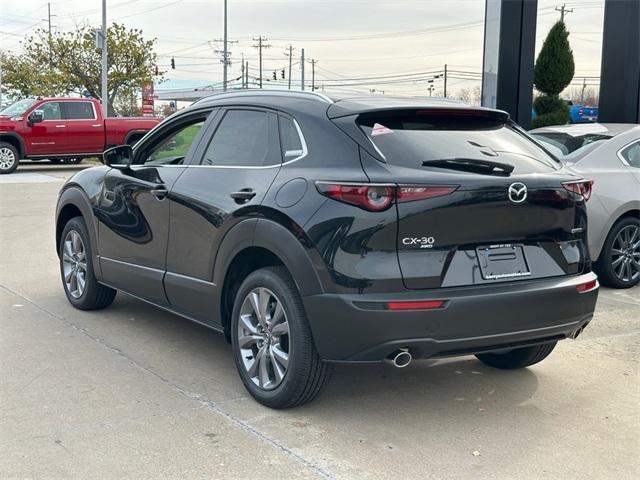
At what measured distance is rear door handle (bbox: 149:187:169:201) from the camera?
519 cm

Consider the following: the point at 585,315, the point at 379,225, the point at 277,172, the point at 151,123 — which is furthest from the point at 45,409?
the point at 151,123

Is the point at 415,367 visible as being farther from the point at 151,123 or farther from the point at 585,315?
the point at 151,123

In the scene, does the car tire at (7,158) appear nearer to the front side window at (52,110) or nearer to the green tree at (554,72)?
the front side window at (52,110)

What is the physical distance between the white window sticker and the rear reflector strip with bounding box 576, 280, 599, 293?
4.38ft

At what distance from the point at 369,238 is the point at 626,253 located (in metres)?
4.65

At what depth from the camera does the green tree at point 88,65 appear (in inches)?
1630

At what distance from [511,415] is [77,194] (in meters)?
3.95

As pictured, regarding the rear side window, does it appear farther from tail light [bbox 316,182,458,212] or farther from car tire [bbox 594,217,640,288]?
tail light [bbox 316,182,458,212]

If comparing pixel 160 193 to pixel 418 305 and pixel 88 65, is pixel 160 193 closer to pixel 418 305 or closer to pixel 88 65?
pixel 418 305

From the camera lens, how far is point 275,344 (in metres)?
4.25

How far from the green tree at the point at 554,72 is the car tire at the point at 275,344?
20208mm

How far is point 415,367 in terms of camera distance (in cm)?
515

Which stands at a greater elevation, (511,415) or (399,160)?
(399,160)

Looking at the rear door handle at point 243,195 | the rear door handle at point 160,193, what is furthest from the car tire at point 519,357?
the rear door handle at point 160,193
